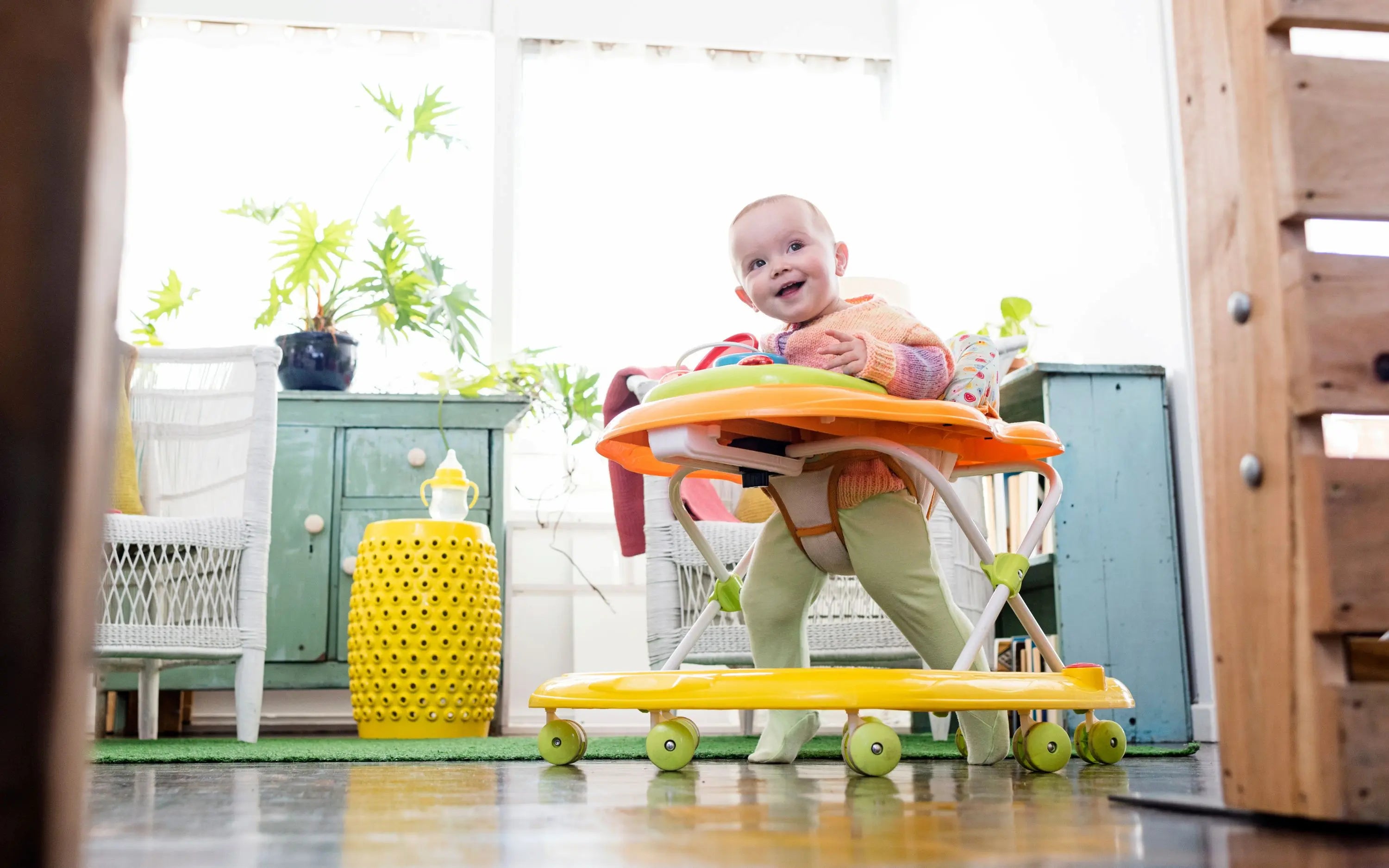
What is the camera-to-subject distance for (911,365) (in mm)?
1499

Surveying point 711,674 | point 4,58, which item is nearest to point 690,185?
point 711,674

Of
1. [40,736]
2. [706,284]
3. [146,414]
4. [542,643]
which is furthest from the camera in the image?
[706,284]

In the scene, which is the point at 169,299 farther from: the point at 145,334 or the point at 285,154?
the point at 285,154

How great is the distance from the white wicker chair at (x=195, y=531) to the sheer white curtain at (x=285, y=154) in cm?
110

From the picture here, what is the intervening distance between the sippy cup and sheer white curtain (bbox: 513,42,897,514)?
3.67 feet

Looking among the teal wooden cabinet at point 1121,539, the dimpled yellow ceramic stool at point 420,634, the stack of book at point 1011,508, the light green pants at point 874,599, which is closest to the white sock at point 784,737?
the light green pants at point 874,599

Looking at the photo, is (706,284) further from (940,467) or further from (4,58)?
(4,58)

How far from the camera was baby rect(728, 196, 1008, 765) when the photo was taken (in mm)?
1531

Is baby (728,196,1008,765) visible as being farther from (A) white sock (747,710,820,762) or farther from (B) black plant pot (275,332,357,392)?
(B) black plant pot (275,332,357,392)

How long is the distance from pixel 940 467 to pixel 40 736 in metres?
1.34

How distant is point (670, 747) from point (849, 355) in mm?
523

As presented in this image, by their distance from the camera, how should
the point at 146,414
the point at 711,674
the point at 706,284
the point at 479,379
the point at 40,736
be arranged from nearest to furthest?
the point at 40,736, the point at 711,674, the point at 146,414, the point at 479,379, the point at 706,284

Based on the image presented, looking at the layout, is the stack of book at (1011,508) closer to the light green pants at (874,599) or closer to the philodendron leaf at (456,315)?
the light green pants at (874,599)

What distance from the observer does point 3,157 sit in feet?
1.41
